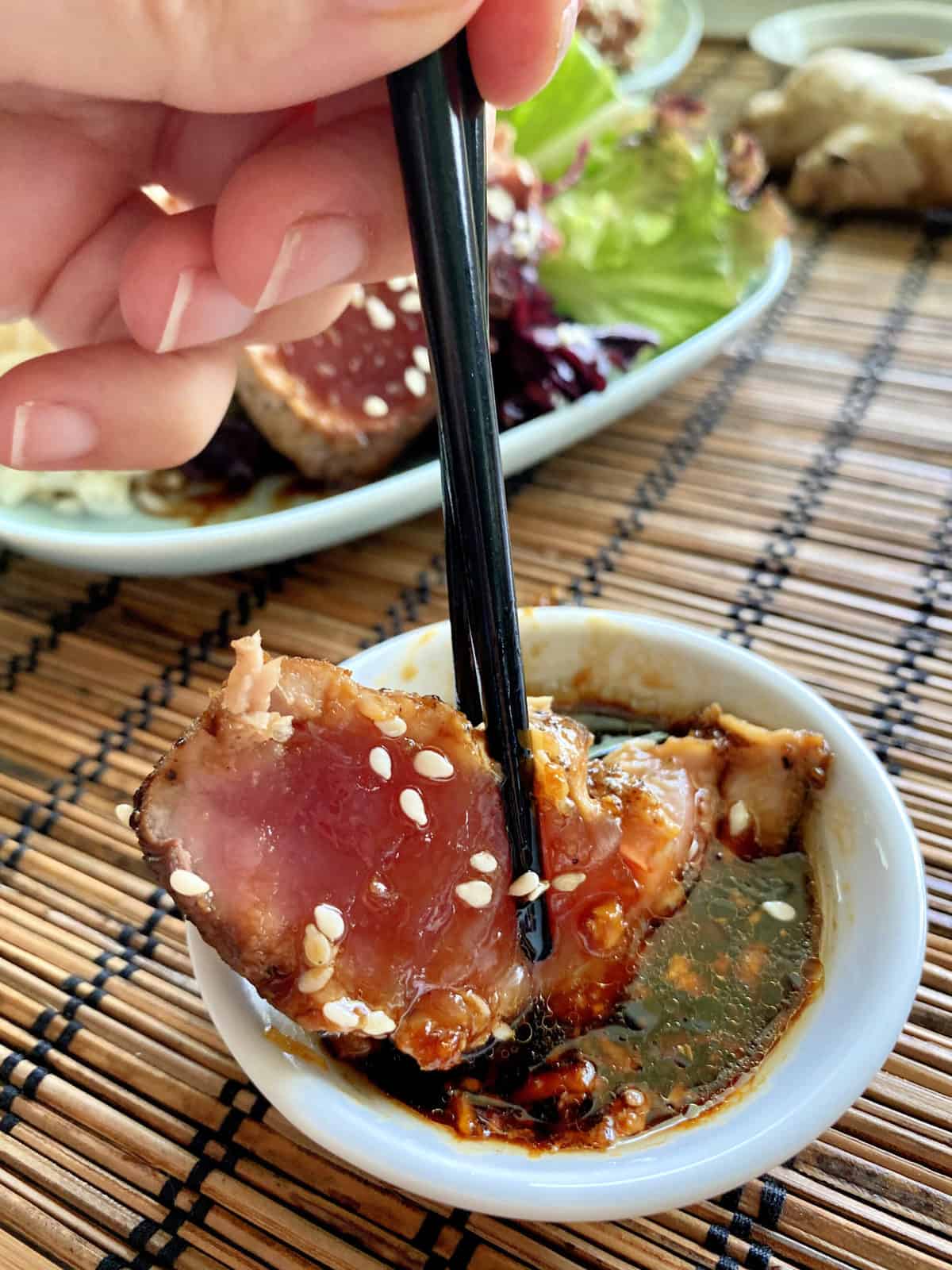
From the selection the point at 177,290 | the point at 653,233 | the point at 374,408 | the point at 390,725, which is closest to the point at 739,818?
the point at 390,725

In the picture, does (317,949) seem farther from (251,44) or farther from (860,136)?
(860,136)

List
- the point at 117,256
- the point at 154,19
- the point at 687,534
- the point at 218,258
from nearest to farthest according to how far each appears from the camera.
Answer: the point at 154,19
the point at 218,258
the point at 117,256
the point at 687,534

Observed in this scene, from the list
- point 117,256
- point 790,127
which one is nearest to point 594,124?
point 790,127

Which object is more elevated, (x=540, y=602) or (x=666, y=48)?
(x=666, y=48)

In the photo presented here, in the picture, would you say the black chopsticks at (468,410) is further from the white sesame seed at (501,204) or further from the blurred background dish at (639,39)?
the blurred background dish at (639,39)

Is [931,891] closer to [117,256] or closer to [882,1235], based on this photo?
[882,1235]
